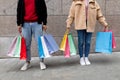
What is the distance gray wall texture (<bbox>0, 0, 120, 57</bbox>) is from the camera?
845 cm

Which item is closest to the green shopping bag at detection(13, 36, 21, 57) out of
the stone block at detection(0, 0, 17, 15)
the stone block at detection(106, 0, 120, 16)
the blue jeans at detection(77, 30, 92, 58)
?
the blue jeans at detection(77, 30, 92, 58)

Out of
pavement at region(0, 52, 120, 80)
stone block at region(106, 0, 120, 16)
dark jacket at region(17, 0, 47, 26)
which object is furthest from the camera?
stone block at region(106, 0, 120, 16)

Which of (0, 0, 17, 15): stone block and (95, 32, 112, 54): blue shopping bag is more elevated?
(0, 0, 17, 15): stone block

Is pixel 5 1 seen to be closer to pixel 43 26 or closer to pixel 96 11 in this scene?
pixel 43 26

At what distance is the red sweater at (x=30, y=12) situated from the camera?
7.02 meters

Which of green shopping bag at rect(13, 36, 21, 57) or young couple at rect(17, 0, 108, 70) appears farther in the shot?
green shopping bag at rect(13, 36, 21, 57)

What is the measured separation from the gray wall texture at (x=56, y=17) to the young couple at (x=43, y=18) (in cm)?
110

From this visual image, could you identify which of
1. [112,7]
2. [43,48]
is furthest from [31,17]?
[112,7]

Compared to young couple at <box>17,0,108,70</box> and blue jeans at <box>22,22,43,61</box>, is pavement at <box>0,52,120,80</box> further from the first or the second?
blue jeans at <box>22,22,43,61</box>

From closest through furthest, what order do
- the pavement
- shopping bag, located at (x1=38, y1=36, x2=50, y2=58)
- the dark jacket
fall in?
the pavement < the dark jacket < shopping bag, located at (x1=38, y1=36, x2=50, y2=58)

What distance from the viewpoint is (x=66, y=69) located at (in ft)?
23.4

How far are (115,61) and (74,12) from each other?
155 cm

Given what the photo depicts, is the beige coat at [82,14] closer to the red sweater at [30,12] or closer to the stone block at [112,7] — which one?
the red sweater at [30,12]

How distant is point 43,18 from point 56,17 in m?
1.41
